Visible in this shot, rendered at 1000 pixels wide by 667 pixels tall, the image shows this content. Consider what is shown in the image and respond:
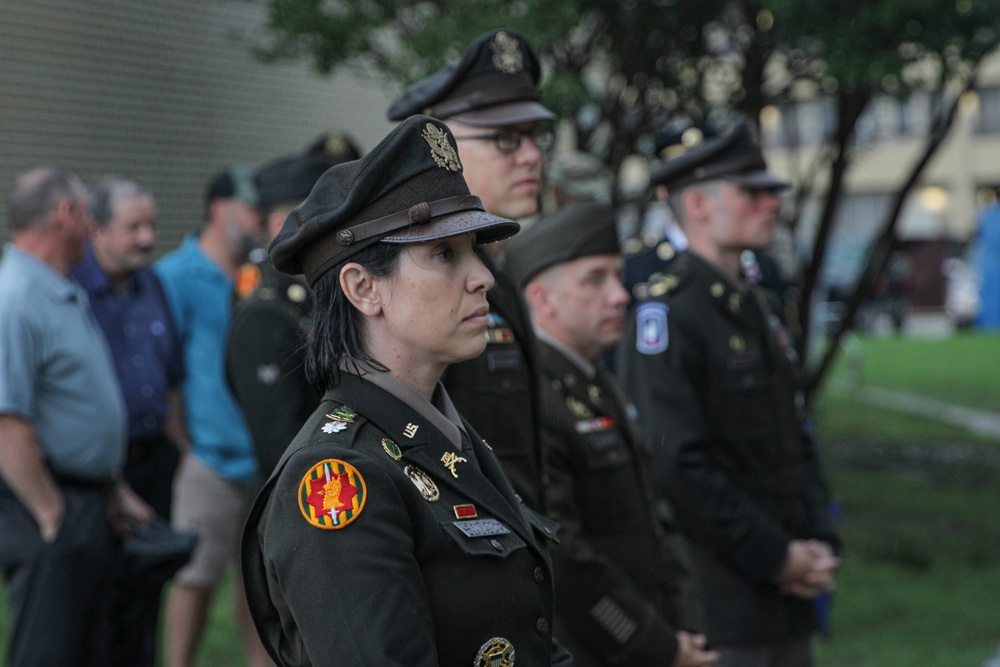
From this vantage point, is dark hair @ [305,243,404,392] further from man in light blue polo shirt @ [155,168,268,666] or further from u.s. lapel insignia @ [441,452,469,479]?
man in light blue polo shirt @ [155,168,268,666]

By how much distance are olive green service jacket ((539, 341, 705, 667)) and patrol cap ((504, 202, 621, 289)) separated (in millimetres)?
248

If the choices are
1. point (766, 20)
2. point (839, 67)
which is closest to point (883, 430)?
point (766, 20)

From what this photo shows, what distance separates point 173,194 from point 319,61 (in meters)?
2.12

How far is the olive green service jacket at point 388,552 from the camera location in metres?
2.00

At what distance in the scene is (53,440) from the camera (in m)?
4.60

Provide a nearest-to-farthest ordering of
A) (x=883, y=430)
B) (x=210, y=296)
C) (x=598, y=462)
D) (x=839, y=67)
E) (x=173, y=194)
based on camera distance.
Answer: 1. (x=598, y=462)
2. (x=210, y=296)
3. (x=839, y=67)
4. (x=173, y=194)
5. (x=883, y=430)

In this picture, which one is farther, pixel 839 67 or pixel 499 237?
pixel 839 67

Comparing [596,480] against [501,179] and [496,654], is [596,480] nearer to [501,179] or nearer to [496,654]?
[501,179]

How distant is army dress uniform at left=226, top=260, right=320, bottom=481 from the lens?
4.24m

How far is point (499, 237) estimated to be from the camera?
238 cm

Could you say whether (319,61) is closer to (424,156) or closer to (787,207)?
(787,207)

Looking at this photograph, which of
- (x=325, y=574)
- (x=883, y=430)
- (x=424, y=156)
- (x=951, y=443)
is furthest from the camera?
(x=883, y=430)

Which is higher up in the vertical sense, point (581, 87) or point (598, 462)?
point (581, 87)

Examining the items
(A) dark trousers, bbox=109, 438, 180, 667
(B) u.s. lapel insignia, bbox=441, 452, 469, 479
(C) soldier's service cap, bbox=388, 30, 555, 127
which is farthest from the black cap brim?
(A) dark trousers, bbox=109, 438, 180, 667
